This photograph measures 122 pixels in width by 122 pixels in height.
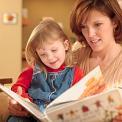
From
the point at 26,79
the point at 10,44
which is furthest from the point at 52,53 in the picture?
the point at 10,44

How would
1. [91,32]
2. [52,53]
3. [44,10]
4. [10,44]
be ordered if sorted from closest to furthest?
[52,53] < [91,32] < [10,44] < [44,10]

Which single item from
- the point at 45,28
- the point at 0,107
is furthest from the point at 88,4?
the point at 0,107

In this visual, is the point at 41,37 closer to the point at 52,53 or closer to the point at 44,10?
the point at 52,53

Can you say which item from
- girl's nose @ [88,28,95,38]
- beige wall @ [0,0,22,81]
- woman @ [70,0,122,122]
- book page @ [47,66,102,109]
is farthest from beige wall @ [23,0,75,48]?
book page @ [47,66,102,109]

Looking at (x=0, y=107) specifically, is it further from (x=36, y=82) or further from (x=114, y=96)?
(x=114, y=96)

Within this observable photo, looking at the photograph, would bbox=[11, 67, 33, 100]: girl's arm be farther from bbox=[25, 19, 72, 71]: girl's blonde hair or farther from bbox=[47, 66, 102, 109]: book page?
bbox=[47, 66, 102, 109]: book page

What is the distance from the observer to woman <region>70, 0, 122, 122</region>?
1581 mm

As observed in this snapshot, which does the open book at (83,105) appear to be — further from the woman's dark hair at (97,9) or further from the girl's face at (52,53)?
the woman's dark hair at (97,9)

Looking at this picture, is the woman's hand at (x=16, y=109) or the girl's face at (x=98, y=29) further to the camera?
the girl's face at (x=98, y=29)

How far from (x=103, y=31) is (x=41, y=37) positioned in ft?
1.06

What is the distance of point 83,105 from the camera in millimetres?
1146

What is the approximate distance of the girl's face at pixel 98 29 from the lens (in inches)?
62.1

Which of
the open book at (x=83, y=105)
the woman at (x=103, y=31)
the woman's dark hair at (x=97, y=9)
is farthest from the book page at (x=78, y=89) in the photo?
the woman's dark hair at (x=97, y=9)

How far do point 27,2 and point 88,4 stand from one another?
3244 mm
